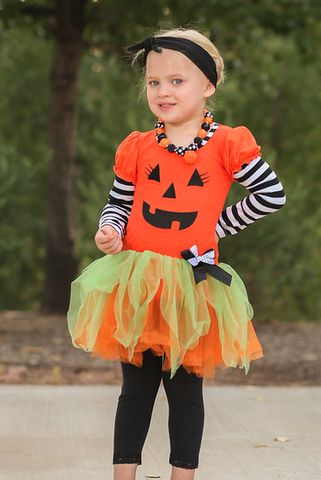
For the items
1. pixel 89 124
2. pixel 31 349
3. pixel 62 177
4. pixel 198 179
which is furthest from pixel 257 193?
pixel 89 124

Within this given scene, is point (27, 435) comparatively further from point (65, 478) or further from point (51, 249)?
point (51, 249)

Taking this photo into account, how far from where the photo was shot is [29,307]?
12430 millimetres

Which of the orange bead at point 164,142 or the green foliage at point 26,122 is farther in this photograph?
the green foliage at point 26,122

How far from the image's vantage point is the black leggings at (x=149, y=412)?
264 centimetres

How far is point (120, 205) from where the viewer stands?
2.86m

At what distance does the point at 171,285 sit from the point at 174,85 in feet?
2.52

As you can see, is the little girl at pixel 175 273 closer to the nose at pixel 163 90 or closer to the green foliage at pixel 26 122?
the nose at pixel 163 90

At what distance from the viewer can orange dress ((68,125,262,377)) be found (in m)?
2.56

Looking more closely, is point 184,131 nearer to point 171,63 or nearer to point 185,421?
point 171,63

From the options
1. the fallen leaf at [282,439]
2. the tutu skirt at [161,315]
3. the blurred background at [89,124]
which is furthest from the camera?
the blurred background at [89,124]

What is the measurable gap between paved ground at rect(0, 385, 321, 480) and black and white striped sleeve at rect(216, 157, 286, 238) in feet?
3.85

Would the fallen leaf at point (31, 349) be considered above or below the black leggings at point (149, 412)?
below

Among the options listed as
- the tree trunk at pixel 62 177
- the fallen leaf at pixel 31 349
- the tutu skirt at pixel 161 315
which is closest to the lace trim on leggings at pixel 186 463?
the tutu skirt at pixel 161 315

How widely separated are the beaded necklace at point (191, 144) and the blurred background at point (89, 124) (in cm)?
347
